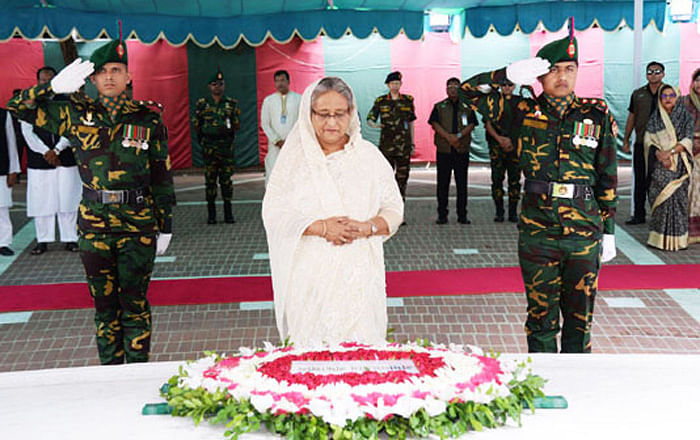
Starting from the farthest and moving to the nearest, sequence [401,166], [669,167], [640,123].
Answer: [401,166] → [640,123] → [669,167]

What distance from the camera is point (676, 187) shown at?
23.9 ft

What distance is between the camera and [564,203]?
3.71 meters

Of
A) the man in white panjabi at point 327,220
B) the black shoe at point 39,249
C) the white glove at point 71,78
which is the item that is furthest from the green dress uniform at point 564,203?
the black shoe at point 39,249

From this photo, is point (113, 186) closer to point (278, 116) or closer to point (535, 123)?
point (535, 123)

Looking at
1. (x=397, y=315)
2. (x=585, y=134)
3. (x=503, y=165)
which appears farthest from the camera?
(x=503, y=165)

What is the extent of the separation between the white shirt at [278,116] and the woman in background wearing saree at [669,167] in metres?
3.98

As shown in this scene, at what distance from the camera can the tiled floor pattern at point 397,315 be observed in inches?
184

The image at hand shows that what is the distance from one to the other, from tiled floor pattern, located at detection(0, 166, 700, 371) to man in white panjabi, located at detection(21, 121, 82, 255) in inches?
9.6

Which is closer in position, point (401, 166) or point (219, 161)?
point (219, 161)

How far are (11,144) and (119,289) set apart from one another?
4.27m

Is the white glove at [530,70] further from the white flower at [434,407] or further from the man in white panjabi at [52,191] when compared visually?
the man in white panjabi at [52,191]

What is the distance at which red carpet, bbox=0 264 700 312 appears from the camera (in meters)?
5.76

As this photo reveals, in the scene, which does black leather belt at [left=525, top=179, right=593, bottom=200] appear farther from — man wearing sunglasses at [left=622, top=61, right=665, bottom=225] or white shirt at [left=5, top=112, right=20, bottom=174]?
white shirt at [left=5, top=112, right=20, bottom=174]

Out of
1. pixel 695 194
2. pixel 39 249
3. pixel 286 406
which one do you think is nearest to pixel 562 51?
pixel 286 406
